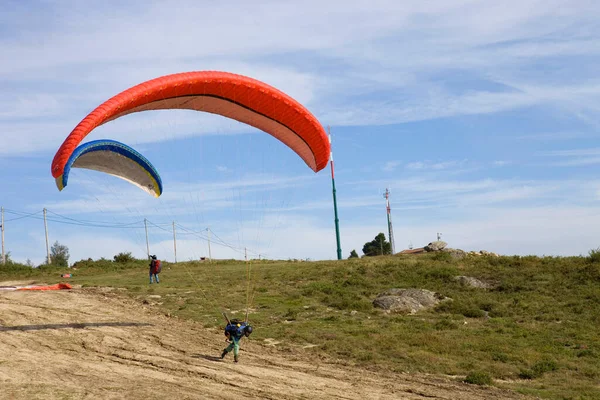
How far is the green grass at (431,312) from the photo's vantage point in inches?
800

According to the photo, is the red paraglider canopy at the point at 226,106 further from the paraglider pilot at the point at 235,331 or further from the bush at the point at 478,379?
the bush at the point at 478,379

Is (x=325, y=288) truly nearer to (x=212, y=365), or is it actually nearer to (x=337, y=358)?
(x=337, y=358)

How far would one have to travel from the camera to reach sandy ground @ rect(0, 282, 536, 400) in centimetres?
1487

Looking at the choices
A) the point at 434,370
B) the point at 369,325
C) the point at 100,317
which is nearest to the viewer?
the point at 434,370

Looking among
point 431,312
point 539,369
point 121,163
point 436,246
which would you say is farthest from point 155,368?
point 436,246

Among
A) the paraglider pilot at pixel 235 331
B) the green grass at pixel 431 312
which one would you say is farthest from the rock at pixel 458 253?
the paraglider pilot at pixel 235 331

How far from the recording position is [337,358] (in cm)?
2045

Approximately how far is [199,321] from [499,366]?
428 inches

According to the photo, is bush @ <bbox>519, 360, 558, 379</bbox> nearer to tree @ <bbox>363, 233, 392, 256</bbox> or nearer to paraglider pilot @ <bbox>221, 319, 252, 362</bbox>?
paraglider pilot @ <bbox>221, 319, 252, 362</bbox>

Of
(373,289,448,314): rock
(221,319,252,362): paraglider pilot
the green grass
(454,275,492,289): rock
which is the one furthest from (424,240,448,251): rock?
(221,319,252,362): paraglider pilot

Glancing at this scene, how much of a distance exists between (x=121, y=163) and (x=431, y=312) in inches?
561

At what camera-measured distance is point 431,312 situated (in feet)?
90.3

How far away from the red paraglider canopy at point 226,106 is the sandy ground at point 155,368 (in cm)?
511

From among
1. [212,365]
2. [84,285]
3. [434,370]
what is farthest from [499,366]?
[84,285]
